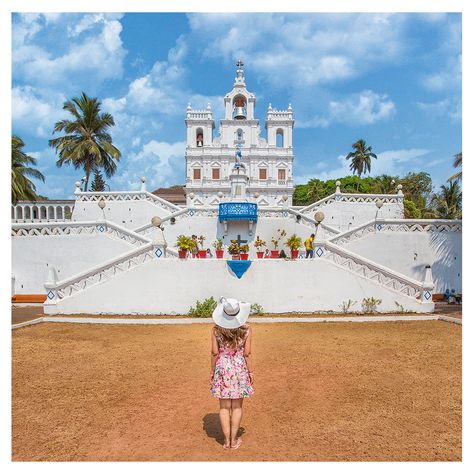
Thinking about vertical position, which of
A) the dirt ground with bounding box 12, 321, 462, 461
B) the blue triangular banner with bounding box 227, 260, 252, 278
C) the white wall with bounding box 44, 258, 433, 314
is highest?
the blue triangular banner with bounding box 227, 260, 252, 278

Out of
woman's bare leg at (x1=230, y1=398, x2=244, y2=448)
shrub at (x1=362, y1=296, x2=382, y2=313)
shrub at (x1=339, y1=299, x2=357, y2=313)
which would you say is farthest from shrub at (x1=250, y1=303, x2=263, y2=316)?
woman's bare leg at (x1=230, y1=398, x2=244, y2=448)

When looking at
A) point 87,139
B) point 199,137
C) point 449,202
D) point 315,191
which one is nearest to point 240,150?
point 199,137

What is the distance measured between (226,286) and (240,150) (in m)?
32.8

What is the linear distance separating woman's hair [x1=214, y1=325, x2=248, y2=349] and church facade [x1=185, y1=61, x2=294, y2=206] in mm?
36554

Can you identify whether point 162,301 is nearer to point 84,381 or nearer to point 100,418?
point 84,381

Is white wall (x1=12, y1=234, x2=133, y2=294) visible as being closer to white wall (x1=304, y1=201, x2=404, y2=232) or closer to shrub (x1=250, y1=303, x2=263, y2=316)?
shrub (x1=250, y1=303, x2=263, y2=316)

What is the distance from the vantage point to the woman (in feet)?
13.5

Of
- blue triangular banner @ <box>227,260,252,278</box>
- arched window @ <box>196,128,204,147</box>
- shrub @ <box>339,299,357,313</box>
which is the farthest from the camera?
arched window @ <box>196,128,204,147</box>

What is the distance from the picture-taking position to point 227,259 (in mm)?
13219

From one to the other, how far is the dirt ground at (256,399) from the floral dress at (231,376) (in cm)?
76

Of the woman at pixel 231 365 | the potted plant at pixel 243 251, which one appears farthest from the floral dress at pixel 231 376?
the potted plant at pixel 243 251

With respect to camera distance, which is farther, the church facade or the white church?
the church facade

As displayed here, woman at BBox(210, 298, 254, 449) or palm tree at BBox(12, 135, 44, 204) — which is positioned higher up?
palm tree at BBox(12, 135, 44, 204)

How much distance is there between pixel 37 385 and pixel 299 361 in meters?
5.46
